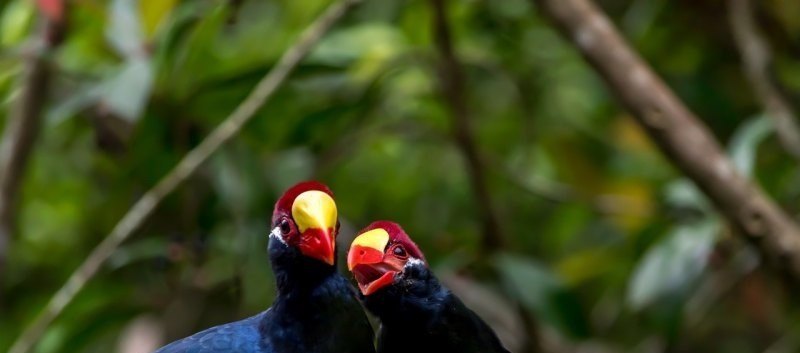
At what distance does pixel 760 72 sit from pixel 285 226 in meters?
1.15

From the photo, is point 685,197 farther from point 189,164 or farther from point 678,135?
point 189,164

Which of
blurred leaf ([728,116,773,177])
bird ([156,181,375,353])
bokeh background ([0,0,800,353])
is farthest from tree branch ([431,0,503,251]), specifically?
bird ([156,181,375,353])

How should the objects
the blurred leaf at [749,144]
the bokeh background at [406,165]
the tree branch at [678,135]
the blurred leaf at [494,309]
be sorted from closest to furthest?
the tree branch at [678,135], the bokeh background at [406,165], the blurred leaf at [749,144], the blurred leaf at [494,309]

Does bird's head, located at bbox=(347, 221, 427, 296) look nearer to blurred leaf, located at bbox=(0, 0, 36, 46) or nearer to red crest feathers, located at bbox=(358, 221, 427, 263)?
red crest feathers, located at bbox=(358, 221, 427, 263)

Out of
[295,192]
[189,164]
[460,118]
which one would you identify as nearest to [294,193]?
[295,192]

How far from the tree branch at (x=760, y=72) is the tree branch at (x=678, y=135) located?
0.99 ft

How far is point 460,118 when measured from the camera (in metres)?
2.28

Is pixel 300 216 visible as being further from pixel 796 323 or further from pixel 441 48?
pixel 796 323

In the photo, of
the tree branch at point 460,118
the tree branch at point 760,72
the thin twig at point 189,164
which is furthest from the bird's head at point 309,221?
the tree branch at point 760,72

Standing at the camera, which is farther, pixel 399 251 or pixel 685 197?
pixel 685 197

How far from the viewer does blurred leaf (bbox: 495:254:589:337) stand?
222 centimetres

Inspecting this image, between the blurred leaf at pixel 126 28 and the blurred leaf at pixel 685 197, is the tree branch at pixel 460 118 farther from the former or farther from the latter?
the blurred leaf at pixel 126 28

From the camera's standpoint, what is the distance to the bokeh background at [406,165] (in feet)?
6.82

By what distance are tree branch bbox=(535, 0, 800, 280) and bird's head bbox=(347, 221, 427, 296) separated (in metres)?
0.67
